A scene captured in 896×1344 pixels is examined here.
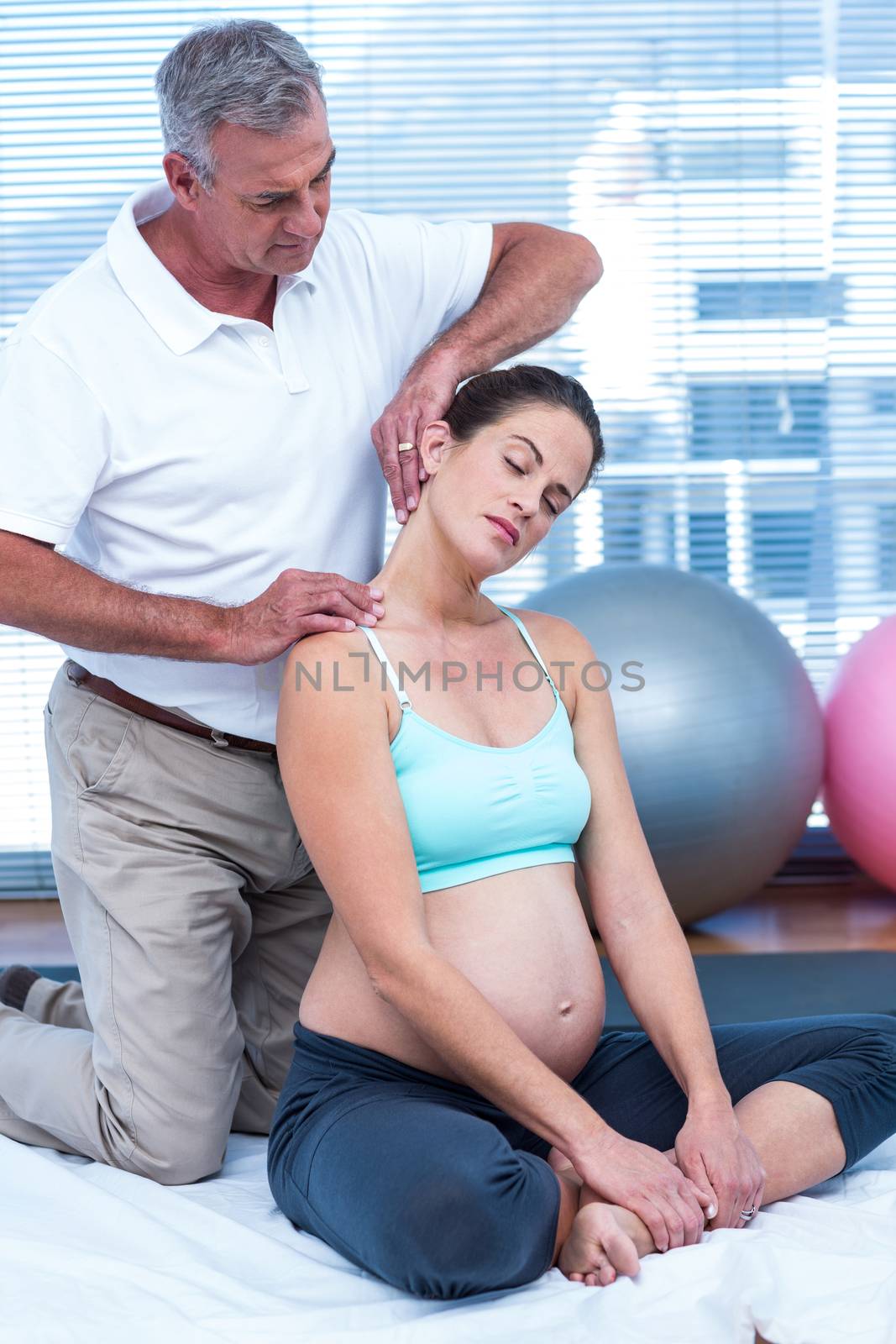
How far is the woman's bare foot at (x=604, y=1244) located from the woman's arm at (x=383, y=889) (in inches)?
2.5

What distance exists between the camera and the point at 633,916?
5.01ft

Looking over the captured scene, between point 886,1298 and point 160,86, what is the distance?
156 centimetres

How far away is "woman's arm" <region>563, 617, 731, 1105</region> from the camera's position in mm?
1424

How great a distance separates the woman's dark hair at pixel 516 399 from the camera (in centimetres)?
154

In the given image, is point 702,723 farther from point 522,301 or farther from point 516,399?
point 516,399

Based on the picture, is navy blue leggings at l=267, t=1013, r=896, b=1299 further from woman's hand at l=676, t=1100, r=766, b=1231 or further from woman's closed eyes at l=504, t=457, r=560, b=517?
woman's closed eyes at l=504, t=457, r=560, b=517

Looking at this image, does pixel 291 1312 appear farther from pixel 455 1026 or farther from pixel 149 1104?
pixel 149 1104

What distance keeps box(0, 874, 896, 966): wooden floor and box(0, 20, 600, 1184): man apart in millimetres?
954

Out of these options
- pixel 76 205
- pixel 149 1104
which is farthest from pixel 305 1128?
pixel 76 205

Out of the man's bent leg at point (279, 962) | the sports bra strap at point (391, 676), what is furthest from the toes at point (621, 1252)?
the man's bent leg at point (279, 962)

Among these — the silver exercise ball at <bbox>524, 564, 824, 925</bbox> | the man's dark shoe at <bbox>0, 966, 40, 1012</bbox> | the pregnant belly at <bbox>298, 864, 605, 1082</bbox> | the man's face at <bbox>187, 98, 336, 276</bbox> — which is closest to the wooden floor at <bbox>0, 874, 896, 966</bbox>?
the silver exercise ball at <bbox>524, 564, 824, 925</bbox>

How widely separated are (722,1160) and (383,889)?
423 mm

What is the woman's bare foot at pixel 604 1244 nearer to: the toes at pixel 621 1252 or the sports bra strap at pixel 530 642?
the toes at pixel 621 1252

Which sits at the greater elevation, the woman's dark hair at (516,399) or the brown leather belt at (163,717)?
the woman's dark hair at (516,399)
